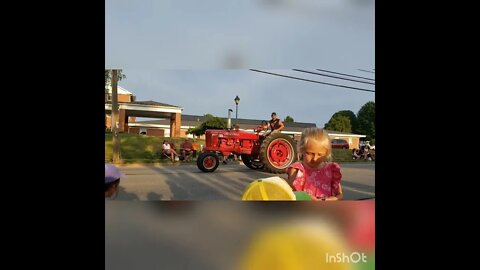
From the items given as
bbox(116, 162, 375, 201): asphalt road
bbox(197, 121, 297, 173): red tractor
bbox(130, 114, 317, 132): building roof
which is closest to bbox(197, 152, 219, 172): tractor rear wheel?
bbox(197, 121, 297, 173): red tractor

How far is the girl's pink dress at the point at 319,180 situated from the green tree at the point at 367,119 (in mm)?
213

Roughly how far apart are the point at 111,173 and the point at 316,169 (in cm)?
91

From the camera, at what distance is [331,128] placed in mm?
1451

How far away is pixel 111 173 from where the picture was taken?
4.38ft

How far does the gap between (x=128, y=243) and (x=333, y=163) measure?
96 cm

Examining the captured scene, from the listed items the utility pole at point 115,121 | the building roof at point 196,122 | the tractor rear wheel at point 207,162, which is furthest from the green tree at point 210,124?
the tractor rear wheel at point 207,162

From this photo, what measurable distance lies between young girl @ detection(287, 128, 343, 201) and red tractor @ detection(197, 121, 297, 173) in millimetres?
813

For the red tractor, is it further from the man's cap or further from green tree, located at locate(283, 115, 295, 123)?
the man's cap

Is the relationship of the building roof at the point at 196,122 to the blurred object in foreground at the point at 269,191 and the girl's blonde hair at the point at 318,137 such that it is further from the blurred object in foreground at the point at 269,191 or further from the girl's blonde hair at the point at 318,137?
the blurred object in foreground at the point at 269,191

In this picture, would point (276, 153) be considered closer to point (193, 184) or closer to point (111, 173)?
point (193, 184)

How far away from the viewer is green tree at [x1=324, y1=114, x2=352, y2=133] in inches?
56.7

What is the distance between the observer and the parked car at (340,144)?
1.51 m
